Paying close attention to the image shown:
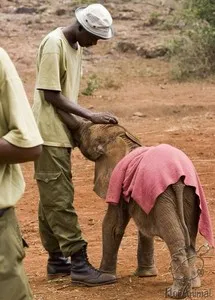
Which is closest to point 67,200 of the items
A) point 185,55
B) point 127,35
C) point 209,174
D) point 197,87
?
point 209,174

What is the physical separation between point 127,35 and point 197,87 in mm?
4405

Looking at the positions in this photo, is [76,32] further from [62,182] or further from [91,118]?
[62,182]

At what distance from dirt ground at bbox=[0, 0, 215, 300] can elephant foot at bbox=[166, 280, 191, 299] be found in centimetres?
8

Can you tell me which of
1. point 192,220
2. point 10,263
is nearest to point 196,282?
point 192,220

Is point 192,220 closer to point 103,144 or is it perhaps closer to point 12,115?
point 103,144

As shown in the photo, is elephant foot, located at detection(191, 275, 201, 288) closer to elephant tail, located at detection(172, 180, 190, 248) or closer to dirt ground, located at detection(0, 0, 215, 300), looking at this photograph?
dirt ground, located at detection(0, 0, 215, 300)

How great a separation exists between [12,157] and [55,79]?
213cm

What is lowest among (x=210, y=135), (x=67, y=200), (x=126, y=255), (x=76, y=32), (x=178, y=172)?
(x=210, y=135)

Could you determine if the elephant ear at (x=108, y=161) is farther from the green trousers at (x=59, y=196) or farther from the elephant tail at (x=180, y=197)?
the elephant tail at (x=180, y=197)

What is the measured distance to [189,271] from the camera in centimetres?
532

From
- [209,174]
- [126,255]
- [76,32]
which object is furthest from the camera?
[209,174]

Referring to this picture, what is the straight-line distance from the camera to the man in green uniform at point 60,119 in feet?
18.1

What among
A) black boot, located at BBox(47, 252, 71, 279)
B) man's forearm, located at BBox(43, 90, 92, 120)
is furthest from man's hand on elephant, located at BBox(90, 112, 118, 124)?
black boot, located at BBox(47, 252, 71, 279)

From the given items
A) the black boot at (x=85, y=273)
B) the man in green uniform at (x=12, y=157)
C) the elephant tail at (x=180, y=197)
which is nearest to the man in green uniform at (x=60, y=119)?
the black boot at (x=85, y=273)
